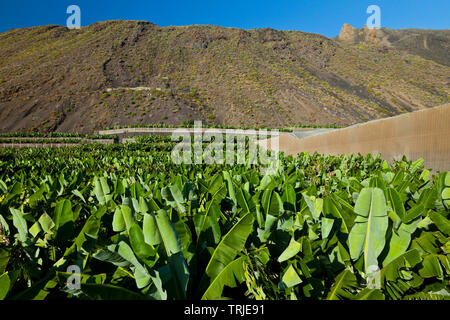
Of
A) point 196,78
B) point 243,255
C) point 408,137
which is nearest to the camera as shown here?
point 243,255

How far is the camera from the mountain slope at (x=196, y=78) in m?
43.9

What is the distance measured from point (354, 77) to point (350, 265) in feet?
259

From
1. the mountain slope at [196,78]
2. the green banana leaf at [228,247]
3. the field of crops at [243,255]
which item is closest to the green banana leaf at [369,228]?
the field of crops at [243,255]

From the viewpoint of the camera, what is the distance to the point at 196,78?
62.3 m

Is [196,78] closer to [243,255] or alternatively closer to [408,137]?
[408,137]

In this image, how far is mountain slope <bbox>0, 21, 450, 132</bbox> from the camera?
4388 centimetres

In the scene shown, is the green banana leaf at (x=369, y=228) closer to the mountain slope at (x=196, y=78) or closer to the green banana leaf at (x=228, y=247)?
the green banana leaf at (x=228, y=247)

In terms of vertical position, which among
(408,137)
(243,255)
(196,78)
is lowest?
(243,255)

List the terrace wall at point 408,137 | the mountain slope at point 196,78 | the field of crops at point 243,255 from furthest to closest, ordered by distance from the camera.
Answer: the mountain slope at point 196,78, the terrace wall at point 408,137, the field of crops at point 243,255

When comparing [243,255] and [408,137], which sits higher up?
[408,137]

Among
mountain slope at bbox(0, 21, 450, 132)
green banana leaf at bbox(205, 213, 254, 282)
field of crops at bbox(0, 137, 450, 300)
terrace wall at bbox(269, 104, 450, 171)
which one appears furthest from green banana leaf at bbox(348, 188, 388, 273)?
mountain slope at bbox(0, 21, 450, 132)

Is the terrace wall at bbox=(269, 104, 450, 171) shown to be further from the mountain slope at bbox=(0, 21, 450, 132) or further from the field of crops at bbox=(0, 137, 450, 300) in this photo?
the mountain slope at bbox=(0, 21, 450, 132)

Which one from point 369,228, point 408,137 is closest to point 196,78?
point 408,137
